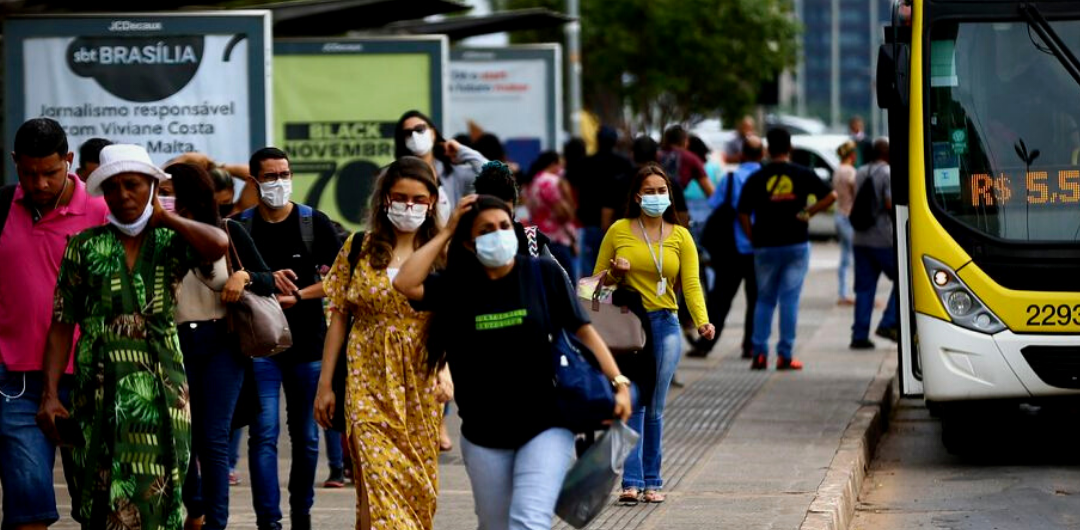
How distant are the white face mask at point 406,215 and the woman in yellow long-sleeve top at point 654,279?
7.55 ft

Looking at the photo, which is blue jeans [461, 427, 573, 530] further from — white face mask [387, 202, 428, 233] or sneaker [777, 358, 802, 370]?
sneaker [777, 358, 802, 370]

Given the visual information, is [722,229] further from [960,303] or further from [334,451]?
[334,451]

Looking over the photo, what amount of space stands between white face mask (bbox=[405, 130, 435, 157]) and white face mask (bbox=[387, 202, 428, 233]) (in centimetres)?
305

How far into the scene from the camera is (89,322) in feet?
21.1

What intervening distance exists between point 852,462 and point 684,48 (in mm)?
34921

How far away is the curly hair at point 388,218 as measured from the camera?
7.04m

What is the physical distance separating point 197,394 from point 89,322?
1.34m

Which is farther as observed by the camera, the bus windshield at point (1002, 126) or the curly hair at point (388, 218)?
the bus windshield at point (1002, 126)

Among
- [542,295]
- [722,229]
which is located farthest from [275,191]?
[722,229]

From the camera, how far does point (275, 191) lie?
814cm

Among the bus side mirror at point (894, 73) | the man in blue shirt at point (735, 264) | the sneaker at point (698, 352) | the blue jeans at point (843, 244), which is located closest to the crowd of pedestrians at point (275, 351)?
the bus side mirror at point (894, 73)

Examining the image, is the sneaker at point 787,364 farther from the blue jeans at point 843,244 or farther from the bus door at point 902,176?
the blue jeans at point 843,244

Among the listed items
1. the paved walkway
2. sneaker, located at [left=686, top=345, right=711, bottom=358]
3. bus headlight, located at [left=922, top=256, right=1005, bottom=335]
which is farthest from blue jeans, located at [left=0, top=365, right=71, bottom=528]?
sneaker, located at [left=686, top=345, right=711, bottom=358]

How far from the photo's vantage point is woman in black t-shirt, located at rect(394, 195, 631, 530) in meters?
6.14
